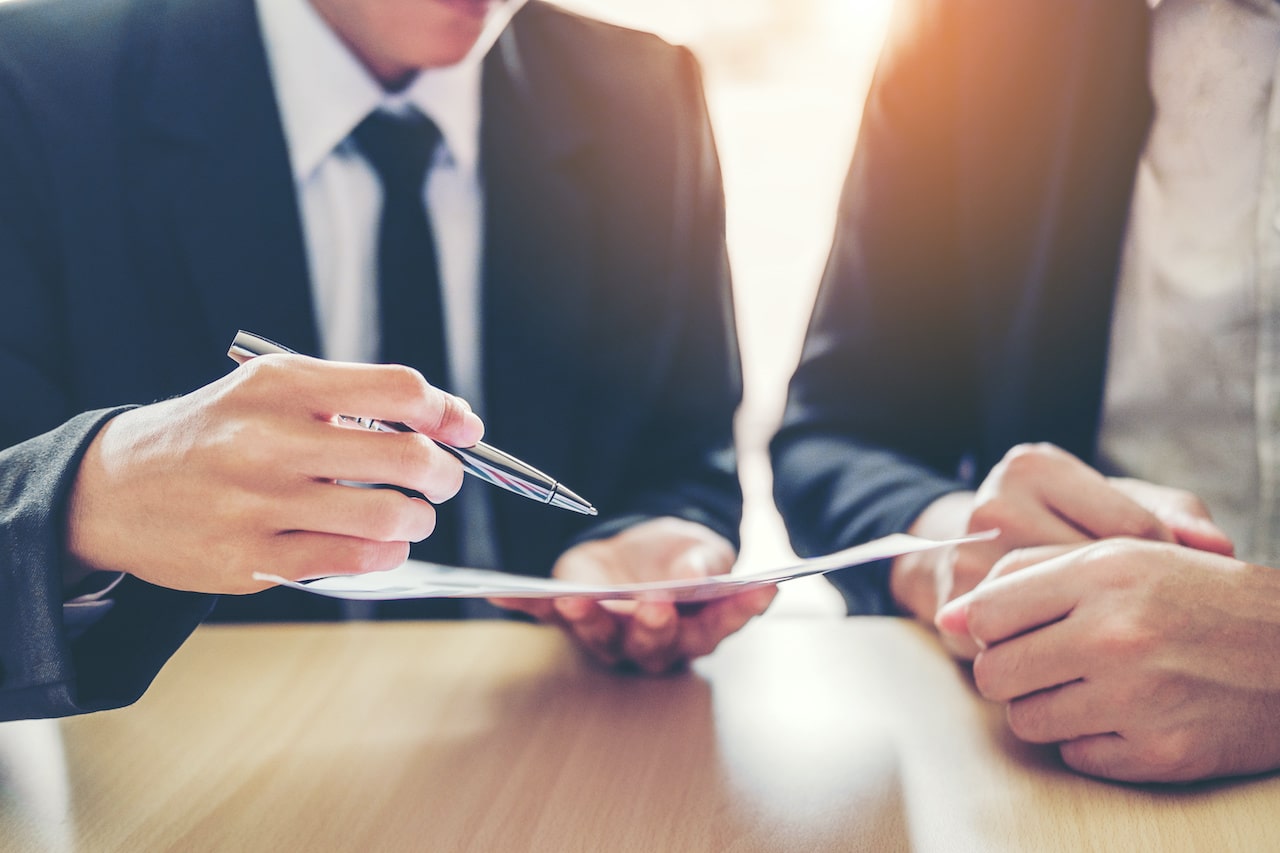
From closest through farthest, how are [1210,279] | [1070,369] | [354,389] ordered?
[354,389]
[1210,279]
[1070,369]

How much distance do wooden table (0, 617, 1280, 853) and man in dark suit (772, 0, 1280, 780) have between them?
0.05 metres

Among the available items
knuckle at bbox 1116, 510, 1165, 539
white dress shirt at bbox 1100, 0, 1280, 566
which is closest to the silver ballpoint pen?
knuckle at bbox 1116, 510, 1165, 539

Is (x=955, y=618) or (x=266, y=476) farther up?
(x=266, y=476)

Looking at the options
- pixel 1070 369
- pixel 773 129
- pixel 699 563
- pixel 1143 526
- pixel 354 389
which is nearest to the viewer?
pixel 354 389

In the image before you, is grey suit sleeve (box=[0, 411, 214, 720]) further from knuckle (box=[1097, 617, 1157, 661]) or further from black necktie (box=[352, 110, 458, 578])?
knuckle (box=[1097, 617, 1157, 661])

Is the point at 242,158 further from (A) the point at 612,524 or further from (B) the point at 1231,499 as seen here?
(B) the point at 1231,499

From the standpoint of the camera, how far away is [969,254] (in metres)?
0.88

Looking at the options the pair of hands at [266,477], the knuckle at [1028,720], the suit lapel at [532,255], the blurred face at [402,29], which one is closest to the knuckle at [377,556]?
the pair of hands at [266,477]

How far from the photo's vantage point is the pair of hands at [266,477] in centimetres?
38

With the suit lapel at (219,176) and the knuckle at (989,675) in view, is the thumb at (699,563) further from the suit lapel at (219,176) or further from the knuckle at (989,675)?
the suit lapel at (219,176)

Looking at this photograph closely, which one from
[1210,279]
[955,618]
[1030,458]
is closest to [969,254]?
[1210,279]

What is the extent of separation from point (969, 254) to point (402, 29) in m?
0.61

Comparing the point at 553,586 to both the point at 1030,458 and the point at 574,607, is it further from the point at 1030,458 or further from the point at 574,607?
the point at 1030,458

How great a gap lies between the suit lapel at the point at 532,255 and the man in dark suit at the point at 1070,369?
247 mm
